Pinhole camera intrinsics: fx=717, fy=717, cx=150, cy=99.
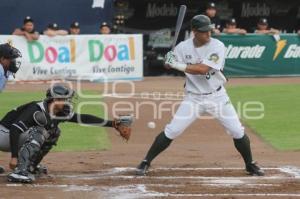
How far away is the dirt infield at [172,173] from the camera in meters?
6.77

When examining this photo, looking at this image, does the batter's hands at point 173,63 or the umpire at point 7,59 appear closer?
the umpire at point 7,59

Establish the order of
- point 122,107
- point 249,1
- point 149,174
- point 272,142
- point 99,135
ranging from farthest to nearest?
1. point 249,1
2. point 122,107
3. point 99,135
4. point 272,142
5. point 149,174

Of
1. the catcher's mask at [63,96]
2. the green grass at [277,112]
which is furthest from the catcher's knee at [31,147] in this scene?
the green grass at [277,112]

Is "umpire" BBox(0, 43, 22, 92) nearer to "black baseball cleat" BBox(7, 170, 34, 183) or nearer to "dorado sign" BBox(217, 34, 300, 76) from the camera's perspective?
"black baseball cleat" BBox(7, 170, 34, 183)

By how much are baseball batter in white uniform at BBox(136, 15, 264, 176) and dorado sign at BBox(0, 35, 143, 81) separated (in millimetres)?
11118

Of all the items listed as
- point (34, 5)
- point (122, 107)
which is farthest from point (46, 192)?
point (34, 5)

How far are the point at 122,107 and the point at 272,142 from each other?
4325 millimetres

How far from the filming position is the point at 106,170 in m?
8.04

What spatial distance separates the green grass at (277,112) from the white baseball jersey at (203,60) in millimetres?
2461

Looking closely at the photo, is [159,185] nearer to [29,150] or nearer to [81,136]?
[29,150]

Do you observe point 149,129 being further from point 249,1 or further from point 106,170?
point 249,1

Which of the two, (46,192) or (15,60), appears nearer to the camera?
(46,192)

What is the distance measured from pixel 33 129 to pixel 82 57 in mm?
12120

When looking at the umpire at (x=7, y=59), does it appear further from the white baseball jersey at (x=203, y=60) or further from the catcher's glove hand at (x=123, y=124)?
the white baseball jersey at (x=203, y=60)
